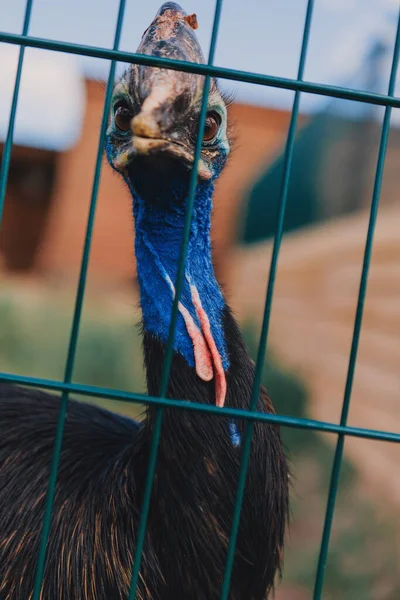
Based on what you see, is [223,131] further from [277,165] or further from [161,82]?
[277,165]

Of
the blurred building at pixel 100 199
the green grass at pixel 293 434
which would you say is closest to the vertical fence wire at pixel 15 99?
the green grass at pixel 293 434

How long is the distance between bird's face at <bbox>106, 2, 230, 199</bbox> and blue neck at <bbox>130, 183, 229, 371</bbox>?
79 mm

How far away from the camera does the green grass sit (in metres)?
3.70

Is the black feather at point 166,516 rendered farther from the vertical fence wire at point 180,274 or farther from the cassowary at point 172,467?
the vertical fence wire at point 180,274

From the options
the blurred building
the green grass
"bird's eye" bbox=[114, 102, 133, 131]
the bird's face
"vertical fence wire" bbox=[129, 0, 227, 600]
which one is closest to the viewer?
"vertical fence wire" bbox=[129, 0, 227, 600]

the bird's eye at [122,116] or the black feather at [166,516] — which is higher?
the bird's eye at [122,116]

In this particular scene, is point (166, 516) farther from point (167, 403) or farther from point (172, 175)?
point (172, 175)

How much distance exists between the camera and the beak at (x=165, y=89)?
136 cm

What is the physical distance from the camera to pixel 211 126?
1653mm

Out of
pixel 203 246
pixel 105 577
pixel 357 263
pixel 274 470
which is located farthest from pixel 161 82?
pixel 357 263

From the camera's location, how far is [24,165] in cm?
1363

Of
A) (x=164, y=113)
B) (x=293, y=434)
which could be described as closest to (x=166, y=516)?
(x=164, y=113)

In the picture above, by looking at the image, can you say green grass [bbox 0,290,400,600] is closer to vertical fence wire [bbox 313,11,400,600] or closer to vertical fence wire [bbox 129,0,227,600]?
vertical fence wire [bbox 129,0,227,600]

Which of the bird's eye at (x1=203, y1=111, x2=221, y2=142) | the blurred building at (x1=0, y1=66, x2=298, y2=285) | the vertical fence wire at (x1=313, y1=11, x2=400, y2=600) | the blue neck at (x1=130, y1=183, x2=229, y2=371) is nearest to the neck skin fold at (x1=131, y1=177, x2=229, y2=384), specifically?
the blue neck at (x1=130, y1=183, x2=229, y2=371)
